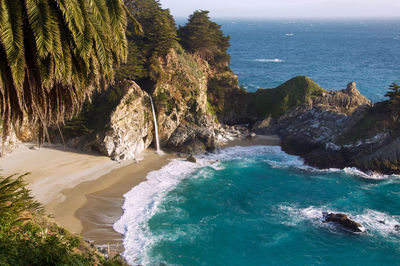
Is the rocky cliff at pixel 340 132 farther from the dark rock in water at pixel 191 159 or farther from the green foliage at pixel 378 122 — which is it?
the dark rock in water at pixel 191 159

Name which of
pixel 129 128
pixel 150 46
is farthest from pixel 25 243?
pixel 150 46

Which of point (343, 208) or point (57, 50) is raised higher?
point (57, 50)

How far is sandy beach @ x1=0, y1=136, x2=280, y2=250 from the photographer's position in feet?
82.9

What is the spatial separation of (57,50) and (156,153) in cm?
3034

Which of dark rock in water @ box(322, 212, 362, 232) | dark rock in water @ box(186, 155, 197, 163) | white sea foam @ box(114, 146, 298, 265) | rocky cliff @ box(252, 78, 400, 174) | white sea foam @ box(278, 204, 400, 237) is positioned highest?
rocky cliff @ box(252, 78, 400, 174)

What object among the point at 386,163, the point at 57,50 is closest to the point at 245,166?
the point at 386,163

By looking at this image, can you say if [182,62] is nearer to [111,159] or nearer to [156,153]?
[156,153]

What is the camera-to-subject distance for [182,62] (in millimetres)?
45562

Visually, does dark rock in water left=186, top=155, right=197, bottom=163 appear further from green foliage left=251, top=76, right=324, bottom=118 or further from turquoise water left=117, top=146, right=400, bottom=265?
green foliage left=251, top=76, right=324, bottom=118

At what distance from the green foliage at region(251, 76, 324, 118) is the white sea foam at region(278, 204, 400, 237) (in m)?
22.5

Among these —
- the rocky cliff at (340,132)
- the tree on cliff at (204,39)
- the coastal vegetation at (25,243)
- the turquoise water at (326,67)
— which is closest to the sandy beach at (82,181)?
the coastal vegetation at (25,243)

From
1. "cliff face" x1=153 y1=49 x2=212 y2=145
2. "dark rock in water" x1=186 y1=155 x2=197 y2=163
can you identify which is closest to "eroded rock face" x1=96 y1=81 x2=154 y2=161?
"cliff face" x1=153 y1=49 x2=212 y2=145

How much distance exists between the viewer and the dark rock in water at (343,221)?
2572cm

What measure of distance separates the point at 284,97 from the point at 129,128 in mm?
24553
